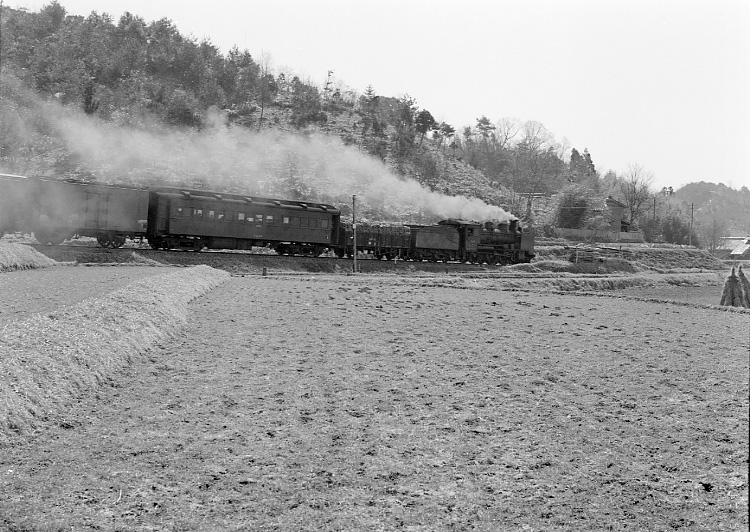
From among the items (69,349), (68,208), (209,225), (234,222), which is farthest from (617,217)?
(69,349)

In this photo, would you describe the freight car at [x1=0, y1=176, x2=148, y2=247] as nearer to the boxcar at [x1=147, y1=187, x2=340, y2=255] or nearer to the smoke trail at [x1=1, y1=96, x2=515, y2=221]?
the boxcar at [x1=147, y1=187, x2=340, y2=255]

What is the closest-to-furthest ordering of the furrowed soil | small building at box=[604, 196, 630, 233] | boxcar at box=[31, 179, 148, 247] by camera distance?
the furrowed soil, boxcar at box=[31, 179, 148, 247], small building at box=[604, 196, 630, 233]

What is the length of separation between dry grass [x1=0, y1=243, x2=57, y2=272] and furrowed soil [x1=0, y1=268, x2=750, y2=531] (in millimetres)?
20673

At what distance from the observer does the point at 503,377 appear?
13984 millimetres

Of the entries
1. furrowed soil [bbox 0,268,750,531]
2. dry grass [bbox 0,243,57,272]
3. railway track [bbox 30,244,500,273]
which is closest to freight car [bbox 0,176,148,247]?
railway track [bbox 30,244,500,273]

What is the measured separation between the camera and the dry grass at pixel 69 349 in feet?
33.8

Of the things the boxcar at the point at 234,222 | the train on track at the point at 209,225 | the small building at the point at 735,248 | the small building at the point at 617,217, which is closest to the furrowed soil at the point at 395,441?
the train on track at the point at 209,225

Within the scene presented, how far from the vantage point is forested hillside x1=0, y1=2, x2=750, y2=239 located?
8806 cm

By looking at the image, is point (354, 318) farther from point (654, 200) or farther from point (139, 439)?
point (654, 200)

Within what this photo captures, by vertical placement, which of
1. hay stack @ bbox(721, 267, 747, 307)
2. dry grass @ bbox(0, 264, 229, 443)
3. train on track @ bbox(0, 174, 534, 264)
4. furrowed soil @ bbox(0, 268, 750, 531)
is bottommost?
furrowed soil @ bbox(0, 268, 750, 531)

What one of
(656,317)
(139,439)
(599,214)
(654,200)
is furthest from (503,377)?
(654,200)

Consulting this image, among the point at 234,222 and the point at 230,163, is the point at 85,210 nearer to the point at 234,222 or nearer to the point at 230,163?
the point at 234,222

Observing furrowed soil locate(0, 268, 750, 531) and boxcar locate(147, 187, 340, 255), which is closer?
furrowed soil locate(0, 268, 750, 531)

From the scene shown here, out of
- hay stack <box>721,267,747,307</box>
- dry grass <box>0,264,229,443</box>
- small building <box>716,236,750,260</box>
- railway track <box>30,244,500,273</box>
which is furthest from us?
small building <box>716,236,750,260</box>
